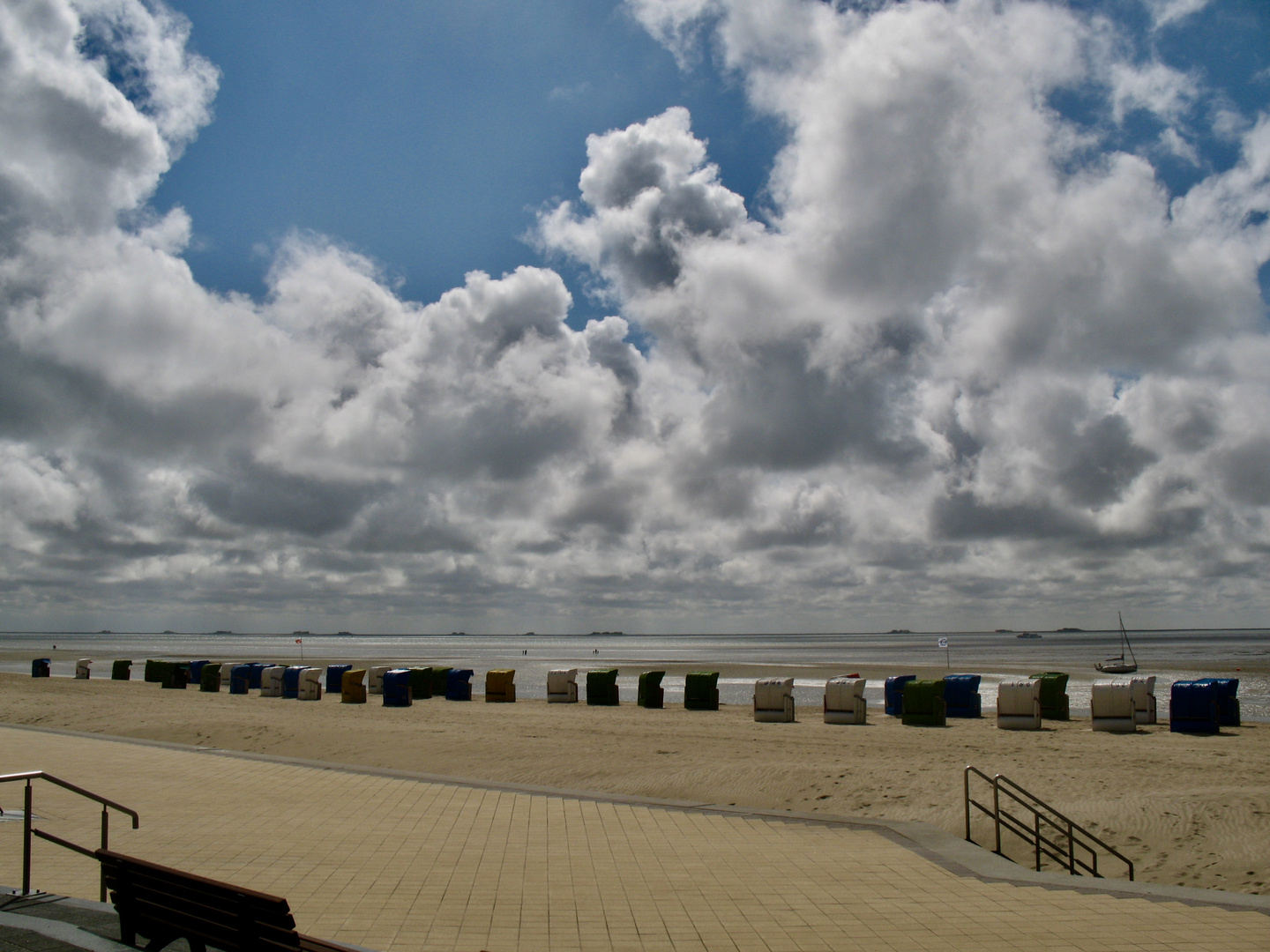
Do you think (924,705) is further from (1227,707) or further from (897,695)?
(1227,707)

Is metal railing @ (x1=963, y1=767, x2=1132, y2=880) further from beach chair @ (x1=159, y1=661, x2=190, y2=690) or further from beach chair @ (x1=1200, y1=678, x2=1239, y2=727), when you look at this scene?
beach chair @ (x1=159, y1=661, x2=190, y2=690)

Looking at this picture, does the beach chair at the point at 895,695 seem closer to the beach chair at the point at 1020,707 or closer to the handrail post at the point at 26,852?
the beach chair at the point at 1020,707

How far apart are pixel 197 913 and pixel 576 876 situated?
12.4ft

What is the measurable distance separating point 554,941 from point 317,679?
27561 millimetres

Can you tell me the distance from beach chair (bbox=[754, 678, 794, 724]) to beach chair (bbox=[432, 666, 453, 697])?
44.2ft

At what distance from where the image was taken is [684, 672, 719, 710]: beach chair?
89.2 ft

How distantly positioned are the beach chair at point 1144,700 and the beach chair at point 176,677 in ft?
117

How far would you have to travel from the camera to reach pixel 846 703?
22.6 m

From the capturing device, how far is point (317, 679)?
3141 cm

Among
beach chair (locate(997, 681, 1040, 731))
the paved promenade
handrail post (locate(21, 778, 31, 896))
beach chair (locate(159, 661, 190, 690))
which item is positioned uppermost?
handrail post (locate(21, 778, 31, 896))

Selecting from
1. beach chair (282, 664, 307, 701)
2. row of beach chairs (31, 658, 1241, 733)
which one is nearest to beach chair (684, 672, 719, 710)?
row of beach chairs (31, 658, 1241, 733)

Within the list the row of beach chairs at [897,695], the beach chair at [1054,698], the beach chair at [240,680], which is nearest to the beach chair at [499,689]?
the row of beach chairs at [897,695]

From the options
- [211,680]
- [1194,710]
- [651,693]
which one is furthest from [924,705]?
[211,680]

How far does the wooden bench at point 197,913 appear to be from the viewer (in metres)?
4.75
